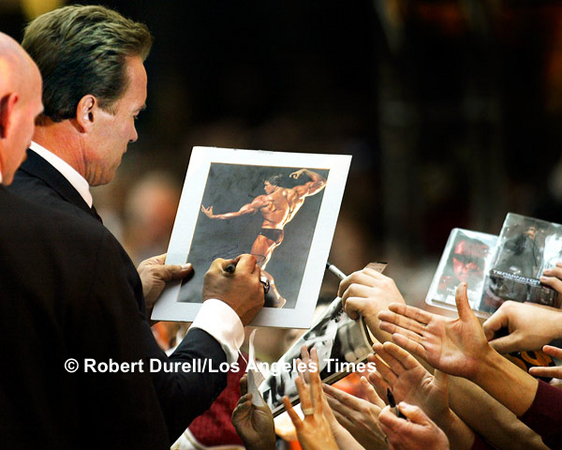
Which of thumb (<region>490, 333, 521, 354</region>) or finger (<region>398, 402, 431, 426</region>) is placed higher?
thumb (<region>490, 333, 521, 354</region>)

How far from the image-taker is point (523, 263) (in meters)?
1.89

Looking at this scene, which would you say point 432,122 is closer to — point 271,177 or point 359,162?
point 359,162

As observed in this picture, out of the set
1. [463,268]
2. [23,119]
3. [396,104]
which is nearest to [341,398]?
[463,268]

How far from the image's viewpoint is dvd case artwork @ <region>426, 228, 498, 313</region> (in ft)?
6.34

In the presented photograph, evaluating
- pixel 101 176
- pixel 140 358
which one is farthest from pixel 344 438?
pixel 101 176

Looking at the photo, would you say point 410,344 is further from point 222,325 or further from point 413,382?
point 222,325

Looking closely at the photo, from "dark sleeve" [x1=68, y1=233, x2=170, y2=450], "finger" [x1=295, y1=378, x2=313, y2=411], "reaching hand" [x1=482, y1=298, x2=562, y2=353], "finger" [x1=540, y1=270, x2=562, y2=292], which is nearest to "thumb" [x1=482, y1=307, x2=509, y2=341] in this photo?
"reaching hand" [x1=482, y1=298, x2=562, y2=353]

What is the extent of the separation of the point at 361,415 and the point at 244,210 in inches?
21.9

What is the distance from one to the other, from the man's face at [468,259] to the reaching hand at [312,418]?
0.50 m

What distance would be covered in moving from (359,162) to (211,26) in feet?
2.99

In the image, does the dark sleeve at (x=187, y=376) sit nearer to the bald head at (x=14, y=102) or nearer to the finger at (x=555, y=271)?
the bald head at (x=14, y=102)

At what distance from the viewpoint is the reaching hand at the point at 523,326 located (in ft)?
5.89

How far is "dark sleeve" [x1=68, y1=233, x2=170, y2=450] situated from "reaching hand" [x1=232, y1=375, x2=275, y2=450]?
40cm

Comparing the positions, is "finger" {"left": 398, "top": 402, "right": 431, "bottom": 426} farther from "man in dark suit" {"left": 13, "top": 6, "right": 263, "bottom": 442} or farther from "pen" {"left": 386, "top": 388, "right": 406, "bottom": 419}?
"man in dark suit" {"left": 13, "top": 6, "right": 263, "bottom": 442}
